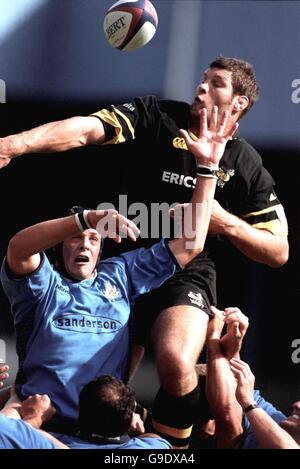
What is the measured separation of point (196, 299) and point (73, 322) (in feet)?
2.37

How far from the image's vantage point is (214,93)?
507 cm

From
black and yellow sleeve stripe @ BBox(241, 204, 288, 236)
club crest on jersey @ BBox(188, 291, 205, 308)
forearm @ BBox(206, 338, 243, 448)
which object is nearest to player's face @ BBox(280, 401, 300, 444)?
forearm @ BBox(206, 338, 243, 448)

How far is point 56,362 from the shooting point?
4.35 m

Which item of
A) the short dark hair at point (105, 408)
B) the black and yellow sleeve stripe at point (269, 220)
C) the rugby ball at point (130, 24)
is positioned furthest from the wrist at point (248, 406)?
the rugby ball at point (130, 24)

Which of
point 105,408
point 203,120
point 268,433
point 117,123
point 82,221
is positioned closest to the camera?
point 105,408

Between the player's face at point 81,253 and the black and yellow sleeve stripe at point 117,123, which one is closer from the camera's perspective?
the player's face at point 81,253

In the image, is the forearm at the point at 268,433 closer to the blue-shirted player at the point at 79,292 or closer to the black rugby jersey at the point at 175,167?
the blue-shirted player at the point at 79,292

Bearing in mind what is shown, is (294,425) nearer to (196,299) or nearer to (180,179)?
(196,299)

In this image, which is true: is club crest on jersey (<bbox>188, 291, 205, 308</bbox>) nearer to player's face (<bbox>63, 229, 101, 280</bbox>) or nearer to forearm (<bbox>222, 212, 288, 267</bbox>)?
forearm (<bbox>222, 212, 288, 267</bbox>)

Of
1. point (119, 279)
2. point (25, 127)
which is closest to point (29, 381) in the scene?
point (119, 279)

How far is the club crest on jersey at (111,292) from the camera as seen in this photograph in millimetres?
4578

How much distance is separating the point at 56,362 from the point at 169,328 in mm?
627

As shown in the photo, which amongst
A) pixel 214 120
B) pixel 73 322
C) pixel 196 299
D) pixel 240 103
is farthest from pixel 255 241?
pixel 73 322

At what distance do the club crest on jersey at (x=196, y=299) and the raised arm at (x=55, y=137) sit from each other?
1.04m
